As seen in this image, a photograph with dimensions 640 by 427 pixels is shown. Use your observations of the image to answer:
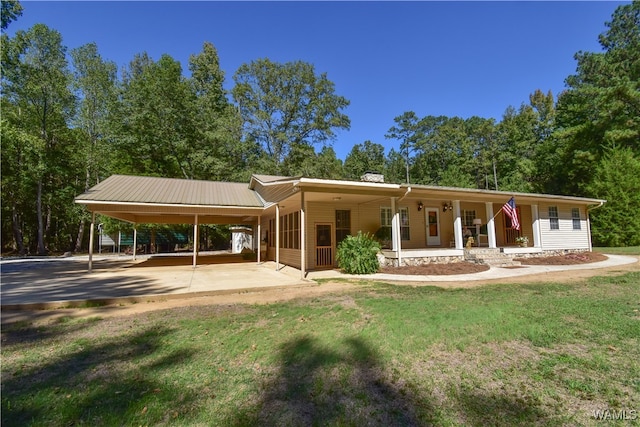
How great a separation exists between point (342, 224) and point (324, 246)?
1.21 metres

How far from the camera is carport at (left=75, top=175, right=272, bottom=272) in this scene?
11484mm

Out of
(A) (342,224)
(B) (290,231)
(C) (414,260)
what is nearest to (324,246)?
(A) (342,224)

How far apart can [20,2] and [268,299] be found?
24.6 m

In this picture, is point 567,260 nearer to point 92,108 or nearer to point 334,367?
point 334,367

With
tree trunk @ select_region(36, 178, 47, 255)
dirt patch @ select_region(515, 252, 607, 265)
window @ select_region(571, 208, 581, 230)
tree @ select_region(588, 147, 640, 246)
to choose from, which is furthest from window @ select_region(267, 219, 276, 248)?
tree @ select_region(588, 147, 640, 246)

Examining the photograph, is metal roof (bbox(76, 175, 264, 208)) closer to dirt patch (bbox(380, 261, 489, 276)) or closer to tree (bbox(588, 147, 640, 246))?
dirt patch (bbox(380, 261, 489, 276))

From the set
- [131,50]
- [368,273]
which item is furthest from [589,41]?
[131,50]

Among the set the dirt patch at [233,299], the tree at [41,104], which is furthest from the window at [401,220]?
the tree at [41,104]

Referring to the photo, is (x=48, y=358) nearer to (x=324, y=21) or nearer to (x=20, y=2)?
(x=324, y=21)

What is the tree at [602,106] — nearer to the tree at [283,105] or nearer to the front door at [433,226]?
the front door at [433,226]

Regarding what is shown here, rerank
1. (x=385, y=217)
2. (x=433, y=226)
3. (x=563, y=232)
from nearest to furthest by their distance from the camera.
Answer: (x=385, y=217), (x=433, y=226), (x=563, y=232)

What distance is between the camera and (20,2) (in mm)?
17656

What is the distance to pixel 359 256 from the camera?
1020 centimetres

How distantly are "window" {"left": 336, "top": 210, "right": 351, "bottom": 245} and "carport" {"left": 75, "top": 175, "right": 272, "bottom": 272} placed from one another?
315cm
